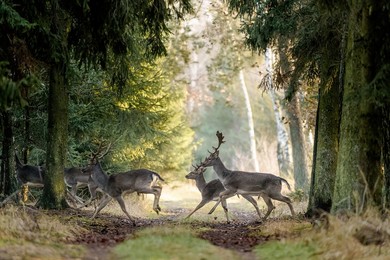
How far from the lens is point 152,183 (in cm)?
1534

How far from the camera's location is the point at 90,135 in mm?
20391

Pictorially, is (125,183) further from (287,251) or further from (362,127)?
(287,251)

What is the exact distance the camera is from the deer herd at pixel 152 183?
14992mm

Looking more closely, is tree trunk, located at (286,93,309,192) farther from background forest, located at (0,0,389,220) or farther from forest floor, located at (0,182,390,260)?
forest floor, located at (0,182,390,260)

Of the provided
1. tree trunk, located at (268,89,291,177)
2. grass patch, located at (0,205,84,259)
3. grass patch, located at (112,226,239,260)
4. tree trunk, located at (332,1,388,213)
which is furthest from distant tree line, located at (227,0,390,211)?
tree trunk, located at (268,89,291,177)

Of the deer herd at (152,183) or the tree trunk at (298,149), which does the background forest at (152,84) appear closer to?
the tree trunk at (298,149)

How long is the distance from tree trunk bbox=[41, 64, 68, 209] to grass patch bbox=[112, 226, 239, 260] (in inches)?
202

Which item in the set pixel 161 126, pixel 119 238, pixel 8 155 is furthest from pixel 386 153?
pixel 161 126

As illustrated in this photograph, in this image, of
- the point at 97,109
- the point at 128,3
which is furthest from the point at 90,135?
the point at 128,3

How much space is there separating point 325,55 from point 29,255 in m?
8.17

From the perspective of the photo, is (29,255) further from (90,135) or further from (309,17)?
(90,135)

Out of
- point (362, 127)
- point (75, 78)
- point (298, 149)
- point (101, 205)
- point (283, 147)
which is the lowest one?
point (101, 205)

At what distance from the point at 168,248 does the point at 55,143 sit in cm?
679

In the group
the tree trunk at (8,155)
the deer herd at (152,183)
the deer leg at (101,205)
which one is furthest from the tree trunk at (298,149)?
the tree trunk at (8,155)
